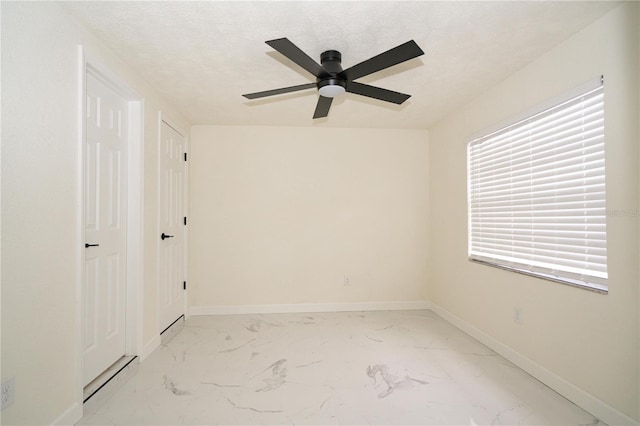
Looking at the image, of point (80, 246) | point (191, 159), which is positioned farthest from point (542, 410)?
point (191, 159)

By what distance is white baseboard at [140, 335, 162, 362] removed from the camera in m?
2.57

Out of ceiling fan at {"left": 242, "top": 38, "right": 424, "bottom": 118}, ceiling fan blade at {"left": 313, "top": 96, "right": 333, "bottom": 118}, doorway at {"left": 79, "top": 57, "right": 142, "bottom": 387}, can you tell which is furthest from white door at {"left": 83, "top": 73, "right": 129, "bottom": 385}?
ceiling fan blade at {"left": 313, "top": 96, "right": 333, "bottom": 118}

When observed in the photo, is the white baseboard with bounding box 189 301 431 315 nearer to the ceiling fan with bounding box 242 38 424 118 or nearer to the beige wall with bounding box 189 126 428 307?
the beige wall with bounding box 189 126 428 307

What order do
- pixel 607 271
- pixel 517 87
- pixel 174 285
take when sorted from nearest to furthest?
pixel 607 271 < pixel 517 87 < pixel 174 285

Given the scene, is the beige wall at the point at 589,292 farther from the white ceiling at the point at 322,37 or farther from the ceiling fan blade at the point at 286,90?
Result: the ceiling fan blade at the point at 286,90

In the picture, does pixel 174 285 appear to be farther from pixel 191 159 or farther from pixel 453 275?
pixel 453 275

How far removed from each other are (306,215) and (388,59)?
254 centimetres

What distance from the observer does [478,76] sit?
99.9 inches

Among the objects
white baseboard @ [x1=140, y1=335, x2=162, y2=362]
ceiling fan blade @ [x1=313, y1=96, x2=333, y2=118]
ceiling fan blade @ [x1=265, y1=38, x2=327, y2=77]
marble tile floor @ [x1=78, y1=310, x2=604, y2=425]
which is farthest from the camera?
white baseboard @ [x1=140, y1=335, x2=162, y2=362]

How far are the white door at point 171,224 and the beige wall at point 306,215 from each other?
26 cm

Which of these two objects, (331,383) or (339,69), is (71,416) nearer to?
(331,383)

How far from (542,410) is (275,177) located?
3.31 meters

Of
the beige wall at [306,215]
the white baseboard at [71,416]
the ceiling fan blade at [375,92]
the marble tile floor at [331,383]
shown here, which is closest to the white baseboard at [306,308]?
the beige wall at [306,215]

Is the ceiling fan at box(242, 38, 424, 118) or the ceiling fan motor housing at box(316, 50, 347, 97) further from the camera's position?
the ceiling fan motor housing at box(316, 50, 347, 97)
